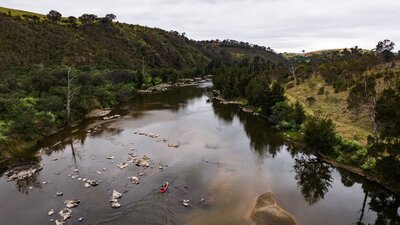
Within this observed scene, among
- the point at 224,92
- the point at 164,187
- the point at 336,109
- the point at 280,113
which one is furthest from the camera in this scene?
the point at 224,92

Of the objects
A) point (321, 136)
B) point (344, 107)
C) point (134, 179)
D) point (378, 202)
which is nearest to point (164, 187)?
point (134, 179)

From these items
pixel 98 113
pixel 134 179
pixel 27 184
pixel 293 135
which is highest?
pixel 98 113

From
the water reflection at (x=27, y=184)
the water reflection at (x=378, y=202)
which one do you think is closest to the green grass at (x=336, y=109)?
the water reflection at (x=378, y=202)

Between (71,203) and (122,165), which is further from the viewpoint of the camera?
(122,165)

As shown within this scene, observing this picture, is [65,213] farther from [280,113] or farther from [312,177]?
[280,113]

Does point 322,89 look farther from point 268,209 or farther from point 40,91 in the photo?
point 40,91

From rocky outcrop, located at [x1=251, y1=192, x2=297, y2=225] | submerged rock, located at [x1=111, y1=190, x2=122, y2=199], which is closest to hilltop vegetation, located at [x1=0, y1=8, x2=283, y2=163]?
submerged rock, located at [x1=111, y1=190, x2=122, y2=199]
